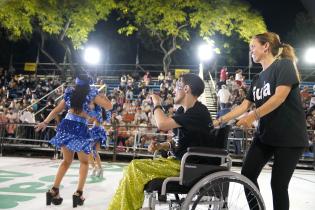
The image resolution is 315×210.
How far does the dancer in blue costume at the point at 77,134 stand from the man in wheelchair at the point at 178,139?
4.61 feet

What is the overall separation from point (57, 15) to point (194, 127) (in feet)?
58.0

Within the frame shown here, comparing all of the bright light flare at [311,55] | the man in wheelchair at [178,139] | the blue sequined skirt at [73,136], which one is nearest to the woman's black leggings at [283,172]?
the man in wheelchair at [178,139]

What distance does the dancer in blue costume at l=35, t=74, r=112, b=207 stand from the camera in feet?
13.3

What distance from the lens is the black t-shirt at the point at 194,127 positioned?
8.95ft

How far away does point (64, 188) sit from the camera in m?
5.14

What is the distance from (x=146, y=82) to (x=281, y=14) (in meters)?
14.1

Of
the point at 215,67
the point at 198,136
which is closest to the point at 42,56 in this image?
the point at 215,67

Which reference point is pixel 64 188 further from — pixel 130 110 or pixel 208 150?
pixel 130 110

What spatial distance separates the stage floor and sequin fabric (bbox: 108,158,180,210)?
1.49 m

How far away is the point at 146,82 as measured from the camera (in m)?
15.7

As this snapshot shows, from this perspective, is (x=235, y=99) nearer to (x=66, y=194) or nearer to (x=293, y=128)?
(x=66, y=194)

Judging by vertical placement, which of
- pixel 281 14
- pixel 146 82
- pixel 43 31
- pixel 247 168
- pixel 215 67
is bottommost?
pixel 247 168

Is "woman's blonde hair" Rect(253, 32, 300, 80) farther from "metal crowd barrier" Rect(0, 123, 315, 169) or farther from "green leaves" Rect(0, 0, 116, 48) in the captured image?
"green leaves" Rect(0, 0, 116, 48)

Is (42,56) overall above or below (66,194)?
above
